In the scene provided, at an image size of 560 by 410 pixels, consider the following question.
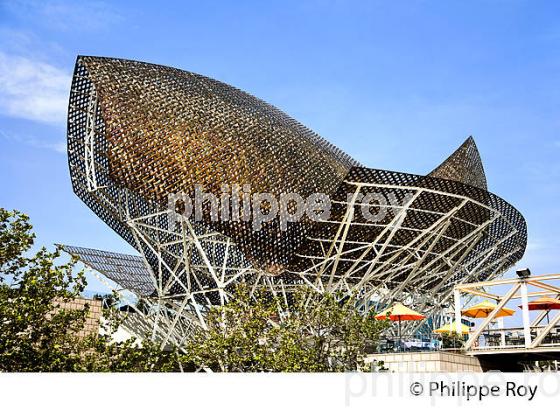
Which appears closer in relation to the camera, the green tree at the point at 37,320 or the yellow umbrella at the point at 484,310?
the green tree at the point at 37,320

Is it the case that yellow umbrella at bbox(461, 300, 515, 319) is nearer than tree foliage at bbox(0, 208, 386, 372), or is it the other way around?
tree foliage at bbox(0, 208, 386, 372)

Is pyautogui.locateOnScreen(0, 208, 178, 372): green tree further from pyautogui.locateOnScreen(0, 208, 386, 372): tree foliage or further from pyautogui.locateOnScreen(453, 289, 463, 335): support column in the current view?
pyautogui.locateOnScreen(453, 289, 463, 335): support column

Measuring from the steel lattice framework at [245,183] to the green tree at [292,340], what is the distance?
544 cm

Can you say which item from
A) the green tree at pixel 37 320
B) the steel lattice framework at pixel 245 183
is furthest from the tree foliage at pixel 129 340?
the steel lattice framework at pixel 245 183

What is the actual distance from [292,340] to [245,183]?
10407 millimetres

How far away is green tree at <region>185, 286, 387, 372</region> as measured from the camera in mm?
20906

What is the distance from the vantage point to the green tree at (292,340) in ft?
68.6

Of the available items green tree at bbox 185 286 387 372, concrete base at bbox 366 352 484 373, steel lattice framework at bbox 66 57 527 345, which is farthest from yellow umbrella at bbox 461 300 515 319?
green tree at bbox 185 286 387 372

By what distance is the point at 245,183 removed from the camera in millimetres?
30062

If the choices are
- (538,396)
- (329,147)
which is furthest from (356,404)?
(329,147)

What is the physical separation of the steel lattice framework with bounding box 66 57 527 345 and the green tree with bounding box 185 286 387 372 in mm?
5442

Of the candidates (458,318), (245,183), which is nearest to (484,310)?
(458,318)

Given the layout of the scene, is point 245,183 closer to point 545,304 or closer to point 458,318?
point 458,318

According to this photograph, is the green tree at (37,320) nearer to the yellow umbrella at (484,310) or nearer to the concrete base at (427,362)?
the concrete base at (427,362)
